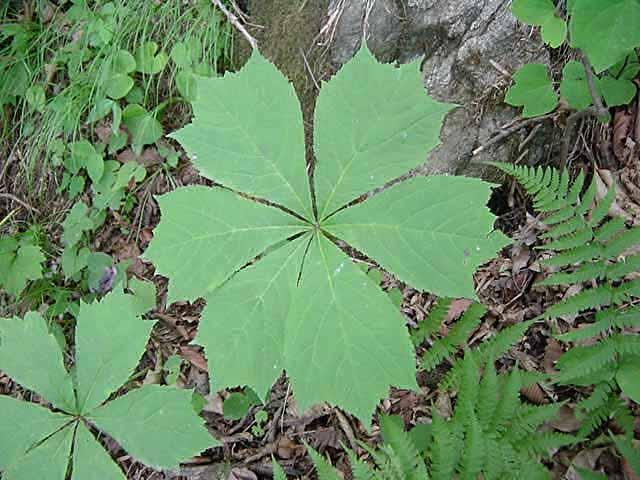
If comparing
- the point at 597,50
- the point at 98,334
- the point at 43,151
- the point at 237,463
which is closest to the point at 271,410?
the point at 237,463

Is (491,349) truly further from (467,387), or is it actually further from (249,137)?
(249,137)

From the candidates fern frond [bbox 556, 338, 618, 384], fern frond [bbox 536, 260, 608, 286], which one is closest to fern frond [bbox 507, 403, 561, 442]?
fern frond [bbox 556, 338, 618, 384]

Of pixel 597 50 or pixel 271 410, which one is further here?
pixel 271 410

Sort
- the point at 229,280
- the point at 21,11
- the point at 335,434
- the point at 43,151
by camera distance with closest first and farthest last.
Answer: the point at 229,280 < the point at 335,434 < the point at 43,151 < the point at 21,11

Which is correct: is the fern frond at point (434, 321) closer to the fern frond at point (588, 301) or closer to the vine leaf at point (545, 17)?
the fern frond at point (588, 301)

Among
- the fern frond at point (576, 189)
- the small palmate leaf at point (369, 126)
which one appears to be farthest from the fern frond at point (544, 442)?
the small palmate leaf at point (369, 126)

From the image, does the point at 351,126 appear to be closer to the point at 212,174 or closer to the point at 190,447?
the point at 212,174
